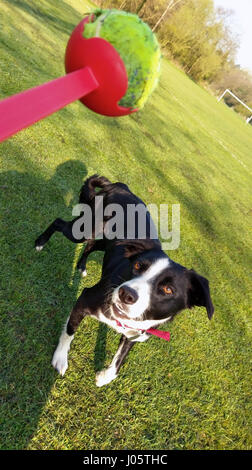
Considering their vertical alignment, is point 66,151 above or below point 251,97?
below

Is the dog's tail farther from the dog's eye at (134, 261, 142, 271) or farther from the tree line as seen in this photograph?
the tree line

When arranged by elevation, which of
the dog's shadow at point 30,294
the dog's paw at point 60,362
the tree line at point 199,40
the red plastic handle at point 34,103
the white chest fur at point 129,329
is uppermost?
the tree line at point 199,40

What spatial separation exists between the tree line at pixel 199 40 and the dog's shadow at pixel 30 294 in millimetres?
40381

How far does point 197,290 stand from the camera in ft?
8.57

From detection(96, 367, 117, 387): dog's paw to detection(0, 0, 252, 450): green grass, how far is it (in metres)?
0.09

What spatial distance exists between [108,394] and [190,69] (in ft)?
195

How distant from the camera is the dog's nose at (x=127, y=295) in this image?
2.16 metres

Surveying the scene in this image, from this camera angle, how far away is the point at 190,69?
2018 inches

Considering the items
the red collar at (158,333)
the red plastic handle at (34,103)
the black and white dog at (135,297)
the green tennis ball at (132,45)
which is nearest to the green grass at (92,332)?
the black and white dog at (135,297)

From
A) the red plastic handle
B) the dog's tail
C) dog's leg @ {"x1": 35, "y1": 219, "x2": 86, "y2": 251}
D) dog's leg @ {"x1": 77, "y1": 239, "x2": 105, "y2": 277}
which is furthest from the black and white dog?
the red plastic handle

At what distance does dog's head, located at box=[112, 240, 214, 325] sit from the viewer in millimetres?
2229

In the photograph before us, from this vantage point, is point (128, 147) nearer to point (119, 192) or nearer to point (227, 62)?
point (119, 192)

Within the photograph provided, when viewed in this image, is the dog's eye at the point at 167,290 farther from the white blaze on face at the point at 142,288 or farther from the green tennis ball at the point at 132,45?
the green tennis ball at the point at 132,45

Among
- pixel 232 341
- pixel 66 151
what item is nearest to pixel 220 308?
pixel 232 341
